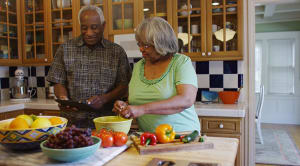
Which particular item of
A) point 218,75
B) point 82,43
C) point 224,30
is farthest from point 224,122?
point 82,43

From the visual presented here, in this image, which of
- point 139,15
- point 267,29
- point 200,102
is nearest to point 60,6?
point 139,15

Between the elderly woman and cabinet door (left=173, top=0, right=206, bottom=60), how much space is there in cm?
123

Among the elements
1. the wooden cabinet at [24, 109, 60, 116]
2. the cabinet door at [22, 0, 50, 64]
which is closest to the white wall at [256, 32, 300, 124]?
the cabinet door at [22, 0, 50, 64]

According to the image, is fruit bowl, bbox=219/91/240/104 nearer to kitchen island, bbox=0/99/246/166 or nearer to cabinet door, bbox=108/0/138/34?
kitchen island, bbox=0/99/246/166

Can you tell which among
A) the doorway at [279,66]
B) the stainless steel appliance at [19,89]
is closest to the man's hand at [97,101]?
the stainless steel appliance at [19,89]

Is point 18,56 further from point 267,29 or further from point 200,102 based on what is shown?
point 267,29

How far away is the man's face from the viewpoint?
197cm

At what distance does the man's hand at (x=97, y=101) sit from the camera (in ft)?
6.13

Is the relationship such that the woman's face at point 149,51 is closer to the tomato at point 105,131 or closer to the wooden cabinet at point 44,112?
the tomato at point 105,131

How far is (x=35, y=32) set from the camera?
3.38m

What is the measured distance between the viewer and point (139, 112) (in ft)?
4.43

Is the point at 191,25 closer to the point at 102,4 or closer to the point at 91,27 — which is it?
the point at 102,4

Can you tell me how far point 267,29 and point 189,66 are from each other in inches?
221

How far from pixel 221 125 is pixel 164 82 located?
44.7 inches
